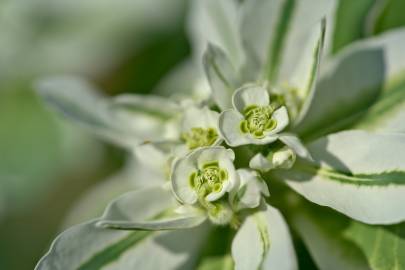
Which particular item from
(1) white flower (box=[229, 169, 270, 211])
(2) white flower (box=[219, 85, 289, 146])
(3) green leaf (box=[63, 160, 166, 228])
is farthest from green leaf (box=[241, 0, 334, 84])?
(3) green leaf (box=[63, 160, 166, 228])

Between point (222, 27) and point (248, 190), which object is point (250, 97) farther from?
point (222, 27)

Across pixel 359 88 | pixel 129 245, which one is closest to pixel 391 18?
pixel 359 88

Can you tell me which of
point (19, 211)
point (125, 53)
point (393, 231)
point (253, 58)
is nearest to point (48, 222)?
point (19, 211)

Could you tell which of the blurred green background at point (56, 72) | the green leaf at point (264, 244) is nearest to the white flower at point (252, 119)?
the green leaf at point (264, 244)

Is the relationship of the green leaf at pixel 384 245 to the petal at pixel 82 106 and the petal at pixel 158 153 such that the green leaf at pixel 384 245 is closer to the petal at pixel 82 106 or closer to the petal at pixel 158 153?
the petal at pixel 158 153

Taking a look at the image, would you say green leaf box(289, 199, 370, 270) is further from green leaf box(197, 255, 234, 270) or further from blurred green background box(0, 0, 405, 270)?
blurred green background box(0, 0, 405, 270)

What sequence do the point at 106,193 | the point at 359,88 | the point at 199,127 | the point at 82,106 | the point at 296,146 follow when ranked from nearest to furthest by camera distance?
the point at 296,146 < the point at 199,127 < the point at 359,88 < the point at 82,106 < the point at 106,193
